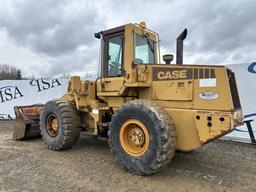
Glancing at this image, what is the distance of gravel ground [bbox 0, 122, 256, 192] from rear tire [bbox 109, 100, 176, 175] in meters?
0.26

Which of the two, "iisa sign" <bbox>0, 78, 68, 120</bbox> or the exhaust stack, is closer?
the exhaust stack

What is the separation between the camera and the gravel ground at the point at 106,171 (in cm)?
436

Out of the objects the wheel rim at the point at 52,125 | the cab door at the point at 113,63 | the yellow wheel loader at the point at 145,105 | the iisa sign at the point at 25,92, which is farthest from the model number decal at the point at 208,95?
the iisa sign at the point at 25,92

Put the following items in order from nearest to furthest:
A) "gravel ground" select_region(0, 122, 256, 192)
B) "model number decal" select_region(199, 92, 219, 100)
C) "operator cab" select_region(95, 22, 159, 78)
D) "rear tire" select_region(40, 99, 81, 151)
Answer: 1. "gravel ground" select_region(0, 122, 256, 192)
2. "model number decal" select_region(199, 92, 219, 100)
3. "operator cab" select_region(95, 22, 159, 78)
4. "rear tire" select_region(40, 99, 81, 151)

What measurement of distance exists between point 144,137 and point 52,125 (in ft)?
9.85

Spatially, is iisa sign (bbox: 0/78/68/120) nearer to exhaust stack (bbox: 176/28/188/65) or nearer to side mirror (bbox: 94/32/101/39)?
side mirror (bbox: 94/32/101/39)

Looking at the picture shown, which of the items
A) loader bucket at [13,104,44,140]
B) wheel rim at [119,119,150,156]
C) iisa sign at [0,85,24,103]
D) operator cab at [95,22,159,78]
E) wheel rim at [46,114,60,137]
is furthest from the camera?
iisa sign at [0,85,24,103]

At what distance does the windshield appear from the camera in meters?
5.78

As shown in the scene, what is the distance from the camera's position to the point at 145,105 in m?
4.70

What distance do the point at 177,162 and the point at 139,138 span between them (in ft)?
4.12

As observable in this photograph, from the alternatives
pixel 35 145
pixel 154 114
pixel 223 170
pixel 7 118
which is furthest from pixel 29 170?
pixel 7 118

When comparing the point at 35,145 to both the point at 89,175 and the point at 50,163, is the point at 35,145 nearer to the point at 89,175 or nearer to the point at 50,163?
the point at 50,163

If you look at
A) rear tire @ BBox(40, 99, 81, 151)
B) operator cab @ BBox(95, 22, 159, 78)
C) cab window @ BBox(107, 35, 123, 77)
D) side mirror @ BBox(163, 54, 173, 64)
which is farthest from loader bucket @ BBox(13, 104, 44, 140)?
side mirror @ BBox(163, 54, 173, 64)

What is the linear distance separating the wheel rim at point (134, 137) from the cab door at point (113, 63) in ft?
3.38
